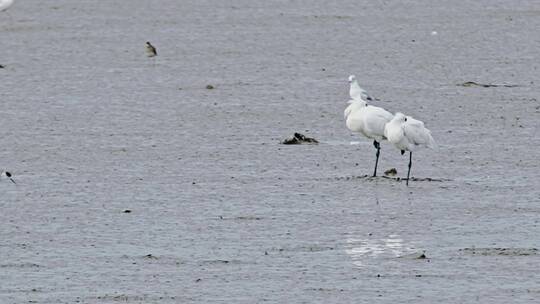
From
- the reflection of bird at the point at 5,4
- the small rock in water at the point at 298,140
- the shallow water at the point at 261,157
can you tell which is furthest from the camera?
the reflection of bird at the point at 5,4

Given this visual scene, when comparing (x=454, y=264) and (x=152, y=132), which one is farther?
(x=152, y=132)

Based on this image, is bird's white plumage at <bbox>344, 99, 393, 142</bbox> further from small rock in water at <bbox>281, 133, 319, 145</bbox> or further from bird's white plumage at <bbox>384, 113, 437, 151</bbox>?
small rock in water at <bbox>281, 133, 319, 145</bbox>

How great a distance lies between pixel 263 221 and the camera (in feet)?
40.4

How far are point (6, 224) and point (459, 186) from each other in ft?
12.6

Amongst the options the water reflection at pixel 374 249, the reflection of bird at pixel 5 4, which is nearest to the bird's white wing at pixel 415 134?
the water reflection at pixel 374 249

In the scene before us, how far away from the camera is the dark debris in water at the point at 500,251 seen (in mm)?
11086

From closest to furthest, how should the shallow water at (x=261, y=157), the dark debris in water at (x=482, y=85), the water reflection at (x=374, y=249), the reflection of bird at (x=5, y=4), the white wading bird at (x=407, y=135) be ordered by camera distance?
the shallow water at (x=261, y=157) → the water reflection at (x=374, y=249) → the white wading bird at (x=407, y=135) → the dark debris in water at (x=482, y=85) → the reflection of bird at (x=5, y=4)

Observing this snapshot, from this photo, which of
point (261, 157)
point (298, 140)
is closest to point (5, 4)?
point (298, 140)

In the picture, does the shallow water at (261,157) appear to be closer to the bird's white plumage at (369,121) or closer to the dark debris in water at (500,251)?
the dark debris in water at (500,251)

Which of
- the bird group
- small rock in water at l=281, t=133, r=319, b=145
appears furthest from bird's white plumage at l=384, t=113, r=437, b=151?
small rock in water at l=281, t=133, r=319, b=145

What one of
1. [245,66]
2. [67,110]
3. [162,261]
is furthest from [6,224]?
[245,66]

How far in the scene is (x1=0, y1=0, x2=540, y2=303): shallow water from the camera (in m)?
10.5

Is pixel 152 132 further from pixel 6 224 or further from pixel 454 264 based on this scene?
pixel 454 264

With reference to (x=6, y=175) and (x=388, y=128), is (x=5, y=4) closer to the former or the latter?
(x=6, y=175)
